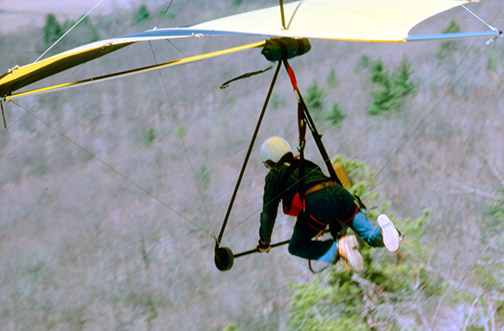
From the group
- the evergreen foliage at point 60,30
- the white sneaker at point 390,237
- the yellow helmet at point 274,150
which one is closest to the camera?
the white sneaker at point 390,237

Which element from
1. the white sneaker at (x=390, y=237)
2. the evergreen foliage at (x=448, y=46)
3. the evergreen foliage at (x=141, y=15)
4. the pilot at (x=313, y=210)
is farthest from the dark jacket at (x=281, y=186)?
the evergreen foliage at (x=141, y=15)

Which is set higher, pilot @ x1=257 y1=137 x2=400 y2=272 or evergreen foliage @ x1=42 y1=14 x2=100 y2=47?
evergreen foliage @ x1=42 y1=14 x2=100 y2=47

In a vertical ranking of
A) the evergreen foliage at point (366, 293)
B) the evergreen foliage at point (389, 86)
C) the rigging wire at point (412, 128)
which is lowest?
the evergreen foliage at point (366, 293)

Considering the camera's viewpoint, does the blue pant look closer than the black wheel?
Yes

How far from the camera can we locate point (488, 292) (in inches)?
317

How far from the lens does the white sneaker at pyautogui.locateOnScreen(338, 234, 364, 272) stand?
4641 millimetres

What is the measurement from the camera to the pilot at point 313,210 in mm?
4750

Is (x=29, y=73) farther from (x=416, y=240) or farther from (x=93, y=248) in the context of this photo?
(x=93, y=248)

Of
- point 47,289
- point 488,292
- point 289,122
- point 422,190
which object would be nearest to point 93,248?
point 47,289

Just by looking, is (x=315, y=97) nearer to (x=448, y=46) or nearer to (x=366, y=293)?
(x=448, y=46)

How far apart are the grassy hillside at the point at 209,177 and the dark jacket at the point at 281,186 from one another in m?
3.87

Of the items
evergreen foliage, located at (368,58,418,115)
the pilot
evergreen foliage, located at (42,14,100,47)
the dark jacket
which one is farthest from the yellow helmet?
evergreen foliage, located at (42,14,100,47)

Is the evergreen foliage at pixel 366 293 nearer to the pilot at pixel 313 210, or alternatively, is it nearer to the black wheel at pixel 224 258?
the black wheel at pixel 224 258

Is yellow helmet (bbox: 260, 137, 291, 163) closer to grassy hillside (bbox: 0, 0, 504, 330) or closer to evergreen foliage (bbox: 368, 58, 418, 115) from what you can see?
grassy hillside (bbox: 0, 0, 504, 330)
